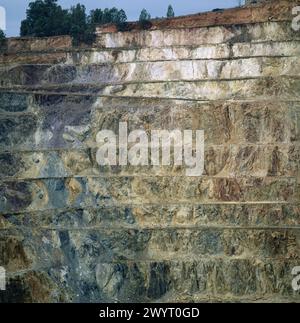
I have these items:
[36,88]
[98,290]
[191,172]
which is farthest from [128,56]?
[98,290]

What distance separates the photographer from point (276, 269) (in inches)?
752

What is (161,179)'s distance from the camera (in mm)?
20094

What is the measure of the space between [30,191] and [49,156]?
48.8 inches

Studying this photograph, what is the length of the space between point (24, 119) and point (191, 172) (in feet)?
18.7

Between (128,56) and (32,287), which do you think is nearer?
(32,287)

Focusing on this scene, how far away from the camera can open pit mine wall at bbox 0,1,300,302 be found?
760 inches

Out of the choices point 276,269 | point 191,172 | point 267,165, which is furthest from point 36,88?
point 276,269

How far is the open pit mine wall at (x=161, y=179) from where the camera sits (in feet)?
63.3

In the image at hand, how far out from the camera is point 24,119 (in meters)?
21.5
